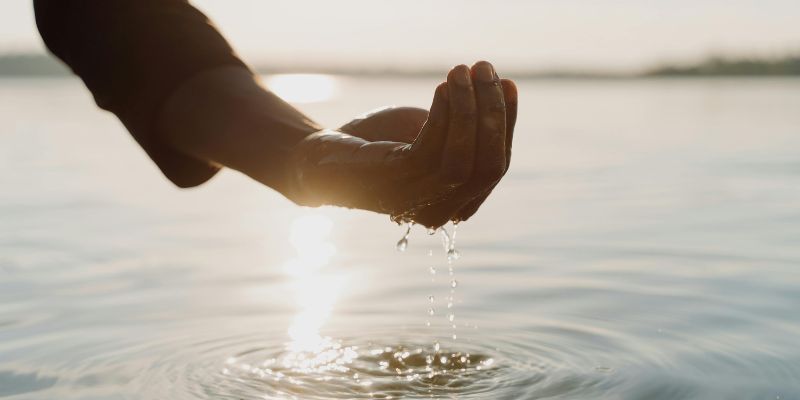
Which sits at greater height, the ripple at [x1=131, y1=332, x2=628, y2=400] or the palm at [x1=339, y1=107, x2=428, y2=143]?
the palm at [x1=339, y1=107, x2=428, y2=143]

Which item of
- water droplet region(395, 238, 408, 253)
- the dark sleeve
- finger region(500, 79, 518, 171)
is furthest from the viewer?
water droplet region(395, 238, 408, 253)

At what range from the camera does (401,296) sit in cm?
589

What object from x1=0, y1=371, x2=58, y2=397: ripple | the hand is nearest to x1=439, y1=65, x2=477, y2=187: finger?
the hand

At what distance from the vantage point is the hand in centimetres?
203

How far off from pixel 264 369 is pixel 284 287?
196 cm

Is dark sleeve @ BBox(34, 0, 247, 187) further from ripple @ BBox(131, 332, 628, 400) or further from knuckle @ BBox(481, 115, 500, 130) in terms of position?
ripple @ BBox(131, 332, 628, 400)

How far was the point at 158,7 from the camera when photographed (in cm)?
202

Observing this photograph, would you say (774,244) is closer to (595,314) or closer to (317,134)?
(595,314)

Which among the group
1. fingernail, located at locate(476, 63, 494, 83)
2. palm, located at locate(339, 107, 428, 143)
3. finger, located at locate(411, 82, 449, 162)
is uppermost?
fingernail, located at locate(476, 63, 494, 83)

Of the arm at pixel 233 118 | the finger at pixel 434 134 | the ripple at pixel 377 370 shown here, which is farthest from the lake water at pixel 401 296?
the finger at pixel 434 134

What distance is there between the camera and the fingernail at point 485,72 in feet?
6.82

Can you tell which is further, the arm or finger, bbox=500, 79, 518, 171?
finger, bbox=500, 79, 518, 171

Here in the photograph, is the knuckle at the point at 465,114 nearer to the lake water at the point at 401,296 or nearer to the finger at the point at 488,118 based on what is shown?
the finger at the point at 488,118

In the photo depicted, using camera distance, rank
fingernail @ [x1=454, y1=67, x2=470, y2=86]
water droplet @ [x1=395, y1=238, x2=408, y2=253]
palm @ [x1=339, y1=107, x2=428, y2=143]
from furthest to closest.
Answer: water droplet @ [x1=395, y1=238, x2=408, y2=253] → palm @ [x1=339, y1=107, x2=428, y2=143] → fingernail @ [x1=454, y1=67, x2=470, y2=86]
